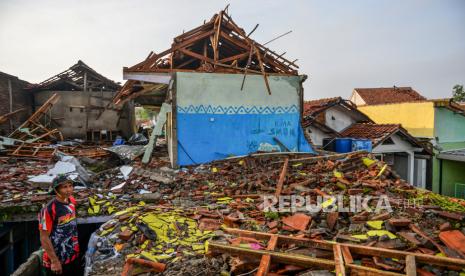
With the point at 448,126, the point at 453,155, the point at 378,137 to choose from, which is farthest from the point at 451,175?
the point at 378,137

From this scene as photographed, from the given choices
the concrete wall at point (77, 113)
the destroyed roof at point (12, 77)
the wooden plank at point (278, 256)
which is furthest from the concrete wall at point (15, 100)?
the wooden plank at point (278, 256)

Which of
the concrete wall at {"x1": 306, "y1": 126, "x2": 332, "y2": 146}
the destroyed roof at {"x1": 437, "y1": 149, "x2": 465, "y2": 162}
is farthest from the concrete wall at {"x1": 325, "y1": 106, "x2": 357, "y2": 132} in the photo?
the destroyed roof at {"x1": 437, "y1": 149, "x2": 465, "y2": 162}

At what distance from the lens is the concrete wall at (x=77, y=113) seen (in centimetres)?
1692

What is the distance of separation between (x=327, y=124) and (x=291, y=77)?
308 inches

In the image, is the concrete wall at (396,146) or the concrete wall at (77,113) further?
the concrete wall at (77,113)

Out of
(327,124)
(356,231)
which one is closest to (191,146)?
(356,231)

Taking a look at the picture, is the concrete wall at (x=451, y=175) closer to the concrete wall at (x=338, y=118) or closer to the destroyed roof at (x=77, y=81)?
the concrete wall at (x=338, y=118)

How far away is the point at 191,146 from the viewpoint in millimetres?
9703

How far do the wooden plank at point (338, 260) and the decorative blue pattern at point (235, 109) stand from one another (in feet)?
22.6

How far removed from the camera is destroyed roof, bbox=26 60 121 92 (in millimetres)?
17016

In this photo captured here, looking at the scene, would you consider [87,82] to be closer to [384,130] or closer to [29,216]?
[29,216]

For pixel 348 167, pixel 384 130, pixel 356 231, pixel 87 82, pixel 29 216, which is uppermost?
pixel 87 82

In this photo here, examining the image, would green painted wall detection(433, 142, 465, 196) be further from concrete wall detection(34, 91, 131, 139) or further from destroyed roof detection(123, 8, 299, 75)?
concrete wall detection(34, 91, 131, 139)

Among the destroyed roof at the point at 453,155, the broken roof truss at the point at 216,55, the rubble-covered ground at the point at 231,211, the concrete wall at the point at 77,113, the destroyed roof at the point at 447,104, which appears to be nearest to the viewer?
the rubble-covered ground at the point at 231,211
